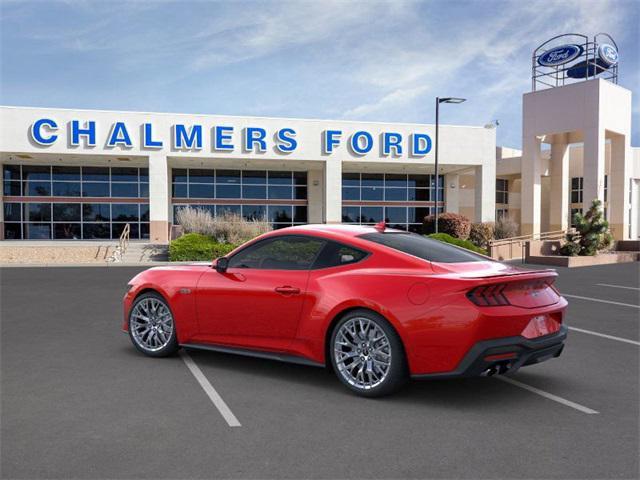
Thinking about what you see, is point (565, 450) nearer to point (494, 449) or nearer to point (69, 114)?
point (494, 449)

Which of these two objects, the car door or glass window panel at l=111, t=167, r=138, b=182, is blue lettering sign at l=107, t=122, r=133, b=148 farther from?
the car door

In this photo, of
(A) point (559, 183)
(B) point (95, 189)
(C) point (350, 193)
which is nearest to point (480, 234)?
(A) point (559, 183)

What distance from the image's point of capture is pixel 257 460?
12.0ft

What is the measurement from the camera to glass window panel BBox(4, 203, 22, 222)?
33719mm

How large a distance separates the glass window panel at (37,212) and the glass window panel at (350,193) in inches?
719

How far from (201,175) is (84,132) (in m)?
8.17

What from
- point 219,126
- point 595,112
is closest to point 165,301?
point 219,126

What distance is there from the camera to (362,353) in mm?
4930

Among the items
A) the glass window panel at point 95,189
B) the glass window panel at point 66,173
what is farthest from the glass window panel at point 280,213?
the glass window panel at point 66,173

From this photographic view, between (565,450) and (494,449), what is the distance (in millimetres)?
471

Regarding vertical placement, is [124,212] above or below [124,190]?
below

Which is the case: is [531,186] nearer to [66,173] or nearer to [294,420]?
[66,173]

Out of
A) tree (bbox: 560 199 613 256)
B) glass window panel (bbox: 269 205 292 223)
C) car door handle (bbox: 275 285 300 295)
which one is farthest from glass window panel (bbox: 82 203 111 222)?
car door handle (bbox: 275 285 300 295)

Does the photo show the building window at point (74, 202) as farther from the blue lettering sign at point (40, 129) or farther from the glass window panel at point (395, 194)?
the glass window panel at point (395, 194)
